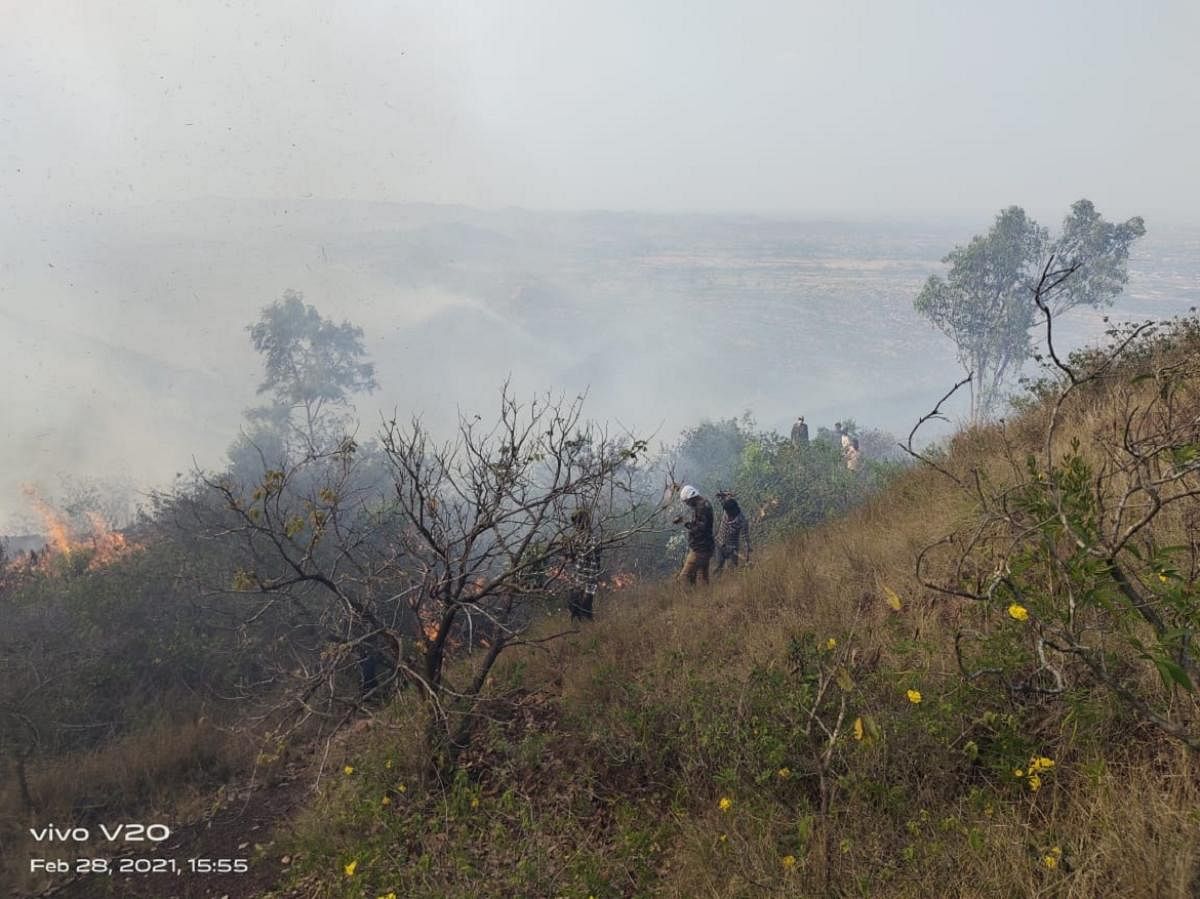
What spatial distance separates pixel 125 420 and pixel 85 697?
64990mm

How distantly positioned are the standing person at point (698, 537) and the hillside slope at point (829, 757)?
187cm

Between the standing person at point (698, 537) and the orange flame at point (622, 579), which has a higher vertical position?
the standing person at point (698, 537)

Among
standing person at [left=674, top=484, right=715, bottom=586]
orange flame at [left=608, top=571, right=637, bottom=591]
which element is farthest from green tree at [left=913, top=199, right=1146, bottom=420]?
standing person at [left=674, top=484, right=715, bottom=586]

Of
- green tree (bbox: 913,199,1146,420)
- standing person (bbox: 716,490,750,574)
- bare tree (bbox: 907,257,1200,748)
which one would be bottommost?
standing person (bbox: 716,490,750,574)

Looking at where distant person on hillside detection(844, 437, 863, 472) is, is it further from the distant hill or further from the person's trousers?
the distant hill

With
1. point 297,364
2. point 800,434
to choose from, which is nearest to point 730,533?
point 800,434

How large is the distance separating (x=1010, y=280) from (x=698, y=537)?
38621 mm

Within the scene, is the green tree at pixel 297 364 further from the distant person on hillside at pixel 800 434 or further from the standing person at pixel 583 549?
the standing person at pixel 583 549

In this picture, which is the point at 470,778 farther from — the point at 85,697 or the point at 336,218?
the point at 336,218

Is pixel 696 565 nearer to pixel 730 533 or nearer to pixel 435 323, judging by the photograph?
pixel 730 533

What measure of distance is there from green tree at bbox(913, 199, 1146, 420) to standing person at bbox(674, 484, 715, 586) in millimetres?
33066

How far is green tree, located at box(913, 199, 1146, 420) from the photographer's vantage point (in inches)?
1430

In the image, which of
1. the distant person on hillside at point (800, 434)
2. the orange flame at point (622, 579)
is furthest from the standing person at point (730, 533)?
the distant person on hillside at point (800, 434)

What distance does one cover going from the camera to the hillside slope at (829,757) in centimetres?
262
